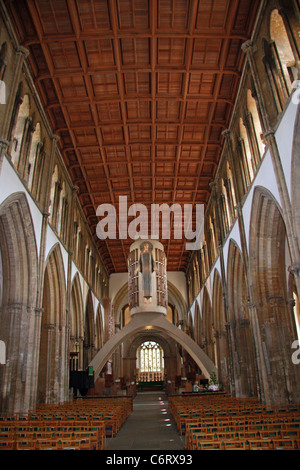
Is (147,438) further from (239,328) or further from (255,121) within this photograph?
(255,121)

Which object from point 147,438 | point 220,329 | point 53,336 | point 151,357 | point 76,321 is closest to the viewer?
point 147,438

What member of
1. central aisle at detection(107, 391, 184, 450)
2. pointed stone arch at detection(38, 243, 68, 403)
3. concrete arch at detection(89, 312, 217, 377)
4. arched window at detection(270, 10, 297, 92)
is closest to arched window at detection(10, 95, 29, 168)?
pointed stone arch at detection(38, 243, 68, 403)

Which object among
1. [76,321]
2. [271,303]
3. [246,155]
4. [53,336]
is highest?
[246,155]

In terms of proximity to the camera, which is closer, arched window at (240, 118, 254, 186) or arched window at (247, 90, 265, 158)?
arched window at (247, 90, 265, 158)

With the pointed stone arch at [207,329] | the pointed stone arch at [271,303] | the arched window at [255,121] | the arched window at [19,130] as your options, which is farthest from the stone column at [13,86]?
the pointed stone arch at [207,329]

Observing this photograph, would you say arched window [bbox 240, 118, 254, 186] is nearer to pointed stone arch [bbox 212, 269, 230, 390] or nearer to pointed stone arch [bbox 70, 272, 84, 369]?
pointed stone arch [bbox 212, 269, 230, 390]

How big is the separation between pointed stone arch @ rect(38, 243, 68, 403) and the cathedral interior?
60 mm

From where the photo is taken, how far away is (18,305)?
12.6 metres

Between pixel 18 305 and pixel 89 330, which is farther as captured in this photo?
pixel 89 330

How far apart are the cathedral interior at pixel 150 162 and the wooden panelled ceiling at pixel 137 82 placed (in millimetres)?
53

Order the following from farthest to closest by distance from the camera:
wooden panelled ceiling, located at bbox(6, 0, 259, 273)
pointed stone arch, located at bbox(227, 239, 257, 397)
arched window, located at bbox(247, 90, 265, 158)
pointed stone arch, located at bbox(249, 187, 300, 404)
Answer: pointed stone arch, located at bbox(227, 239, 257, 397) → arched window, located at bbox(247, 90, 265, 158) → pointed stone arch, located at bbox(249, 187, 300, 404) → wooden panelled ceiling, located at bbox(6, 0, 259, 273)

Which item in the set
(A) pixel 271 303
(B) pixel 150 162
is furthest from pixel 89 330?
(A) pixel 271 303

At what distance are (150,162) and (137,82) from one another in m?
5.32

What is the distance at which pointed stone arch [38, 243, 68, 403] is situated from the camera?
15508 mm
